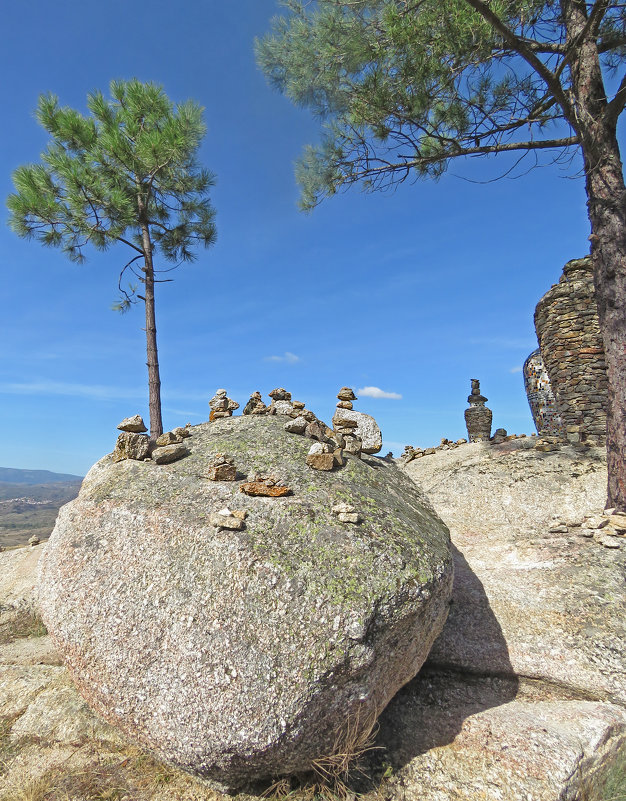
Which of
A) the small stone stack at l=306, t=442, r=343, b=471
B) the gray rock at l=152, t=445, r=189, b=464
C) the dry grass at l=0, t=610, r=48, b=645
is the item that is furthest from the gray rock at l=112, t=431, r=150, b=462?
the dry grass at l=0, t=610, r=48, b=645

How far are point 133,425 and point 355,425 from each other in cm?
251

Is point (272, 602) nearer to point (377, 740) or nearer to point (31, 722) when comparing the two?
point (377, 740)

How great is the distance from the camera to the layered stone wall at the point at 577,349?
37.9 feet

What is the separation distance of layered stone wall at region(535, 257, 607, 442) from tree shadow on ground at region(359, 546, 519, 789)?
8.39 meters

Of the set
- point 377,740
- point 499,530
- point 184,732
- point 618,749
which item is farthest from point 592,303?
point 184,732

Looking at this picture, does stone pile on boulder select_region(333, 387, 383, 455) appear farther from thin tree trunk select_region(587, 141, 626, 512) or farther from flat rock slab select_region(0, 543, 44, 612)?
flat rock slab select_region(0, 543, 44, 612)

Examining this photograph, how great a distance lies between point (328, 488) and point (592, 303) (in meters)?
10.7

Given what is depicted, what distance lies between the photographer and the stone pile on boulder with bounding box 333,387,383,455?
557 cm

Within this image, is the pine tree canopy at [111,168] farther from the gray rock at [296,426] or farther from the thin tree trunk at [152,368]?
the gray rock at [296,426]

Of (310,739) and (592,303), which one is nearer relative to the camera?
(310,739)

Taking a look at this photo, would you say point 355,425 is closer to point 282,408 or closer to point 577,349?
point 282,408

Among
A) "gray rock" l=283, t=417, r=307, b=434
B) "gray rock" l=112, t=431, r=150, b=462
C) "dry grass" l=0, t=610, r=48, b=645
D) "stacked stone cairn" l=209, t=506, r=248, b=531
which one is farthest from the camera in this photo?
"dry grass" l=0, t=610, r=48, b=645

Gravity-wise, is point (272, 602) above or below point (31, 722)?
above

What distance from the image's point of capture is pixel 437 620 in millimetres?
3561
